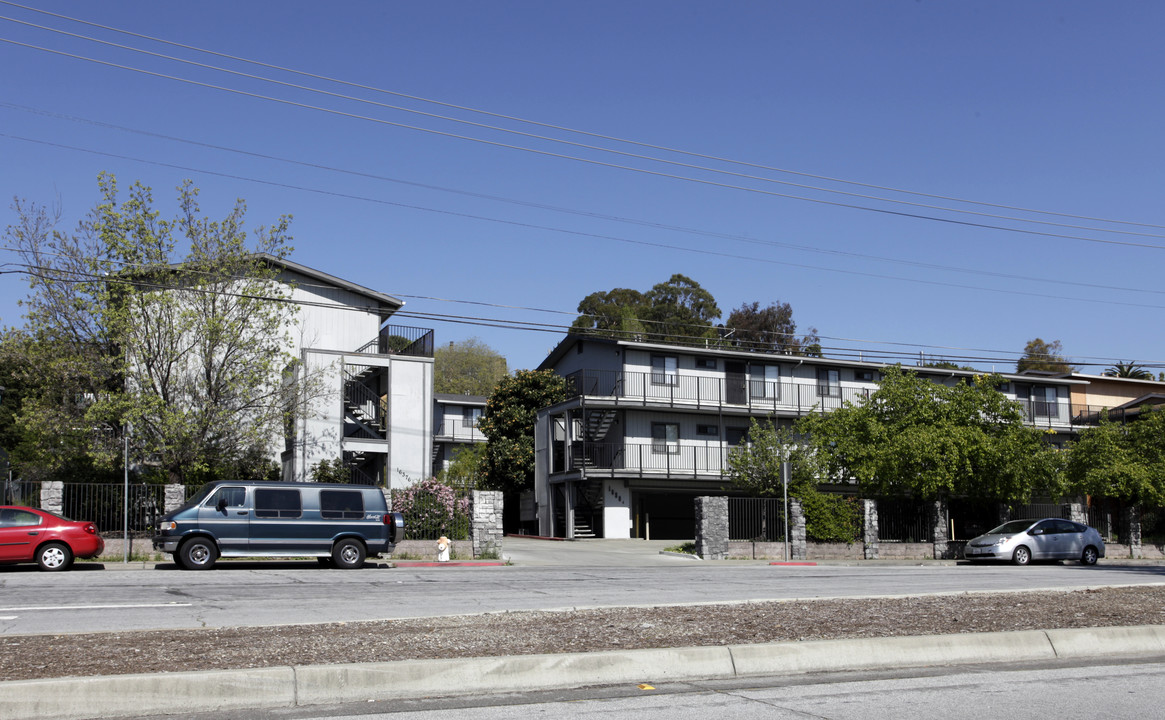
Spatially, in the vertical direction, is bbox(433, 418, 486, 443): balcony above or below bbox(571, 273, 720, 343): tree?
below

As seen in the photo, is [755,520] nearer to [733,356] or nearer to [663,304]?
[733,356]

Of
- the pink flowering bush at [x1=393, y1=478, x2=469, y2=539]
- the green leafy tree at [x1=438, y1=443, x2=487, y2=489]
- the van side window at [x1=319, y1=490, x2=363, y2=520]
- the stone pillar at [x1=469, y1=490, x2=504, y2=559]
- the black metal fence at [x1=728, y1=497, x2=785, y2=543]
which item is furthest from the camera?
the green leafy tree at [x1=438, y1=443, x2=487, y2=489]

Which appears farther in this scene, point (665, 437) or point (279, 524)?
point (665, 437)

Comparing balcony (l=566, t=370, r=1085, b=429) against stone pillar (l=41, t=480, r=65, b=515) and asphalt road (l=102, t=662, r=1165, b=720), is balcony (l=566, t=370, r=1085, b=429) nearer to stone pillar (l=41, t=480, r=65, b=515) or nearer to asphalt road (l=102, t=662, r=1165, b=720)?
stone pillar (l=41, t=480, r=65, b=515)

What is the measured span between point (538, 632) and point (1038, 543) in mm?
22415

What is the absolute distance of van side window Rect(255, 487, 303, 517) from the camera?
21.7 metres

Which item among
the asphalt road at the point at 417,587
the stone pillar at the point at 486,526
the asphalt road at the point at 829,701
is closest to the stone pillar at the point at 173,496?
the asphalt road at the point at 417,587

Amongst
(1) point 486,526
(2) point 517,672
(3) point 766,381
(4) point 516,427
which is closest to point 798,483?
(1) point 486,526

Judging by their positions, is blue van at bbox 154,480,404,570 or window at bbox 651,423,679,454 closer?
blue van at bbox 154,480,404,570

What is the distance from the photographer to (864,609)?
12.9 meters

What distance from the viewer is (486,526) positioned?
26.5 m

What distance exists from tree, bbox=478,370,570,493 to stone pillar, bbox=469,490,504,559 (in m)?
18.9

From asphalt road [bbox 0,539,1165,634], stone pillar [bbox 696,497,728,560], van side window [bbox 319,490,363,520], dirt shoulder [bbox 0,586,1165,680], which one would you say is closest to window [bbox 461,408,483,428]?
stone pillar [bbox 696,497,728,560]

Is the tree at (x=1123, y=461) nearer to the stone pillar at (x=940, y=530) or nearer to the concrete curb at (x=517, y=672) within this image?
the stone pillar at (x=940, y=530)
